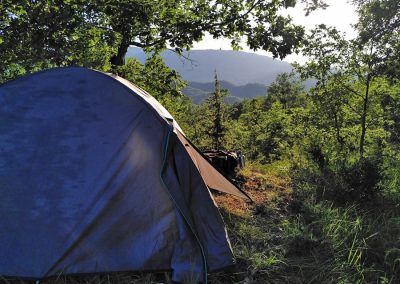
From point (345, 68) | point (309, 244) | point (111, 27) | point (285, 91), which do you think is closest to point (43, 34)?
point (111, 27)

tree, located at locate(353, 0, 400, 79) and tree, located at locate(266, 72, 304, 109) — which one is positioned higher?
tree, located at locate(266, 72, 304, 109)

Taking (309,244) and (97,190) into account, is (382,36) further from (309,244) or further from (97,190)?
(97,190)

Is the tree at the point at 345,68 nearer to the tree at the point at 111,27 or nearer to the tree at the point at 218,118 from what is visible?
the tree at the point at 111,27

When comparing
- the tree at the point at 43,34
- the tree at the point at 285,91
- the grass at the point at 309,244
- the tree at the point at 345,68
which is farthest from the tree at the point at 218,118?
the tree at the point at 285,91

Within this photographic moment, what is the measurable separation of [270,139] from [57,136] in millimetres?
28352

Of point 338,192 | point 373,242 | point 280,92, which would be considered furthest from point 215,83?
point 280,92

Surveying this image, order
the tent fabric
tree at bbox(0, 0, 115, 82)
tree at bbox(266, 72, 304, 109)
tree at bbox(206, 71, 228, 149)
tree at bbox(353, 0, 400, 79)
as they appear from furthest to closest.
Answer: tree at bbox(266, 72, 304, 109) → tree at bbox(206, 71, 228, 149) → tree at bbox(353, 0, 400, 79) → tree at bbox(0, 0, 115, 82) → the tent fabric

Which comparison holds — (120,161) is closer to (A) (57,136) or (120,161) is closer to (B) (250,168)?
(A) (57,136)

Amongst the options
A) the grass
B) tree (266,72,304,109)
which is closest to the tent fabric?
the grass

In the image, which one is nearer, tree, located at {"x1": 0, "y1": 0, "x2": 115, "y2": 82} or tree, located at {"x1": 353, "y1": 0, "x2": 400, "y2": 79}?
tree, located at {"x1": 0, "y1": 0, "x2": 115, "y2": 82}

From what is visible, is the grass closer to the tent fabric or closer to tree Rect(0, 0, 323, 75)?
the tent fabric

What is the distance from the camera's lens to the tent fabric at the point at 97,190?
3.77 m

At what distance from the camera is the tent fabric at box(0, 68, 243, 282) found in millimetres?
3773

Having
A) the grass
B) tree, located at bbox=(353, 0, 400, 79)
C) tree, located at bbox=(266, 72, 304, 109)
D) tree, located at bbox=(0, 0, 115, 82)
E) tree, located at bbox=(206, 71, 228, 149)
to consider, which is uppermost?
tree, located at bbox=(266, 72, 304, 109)
